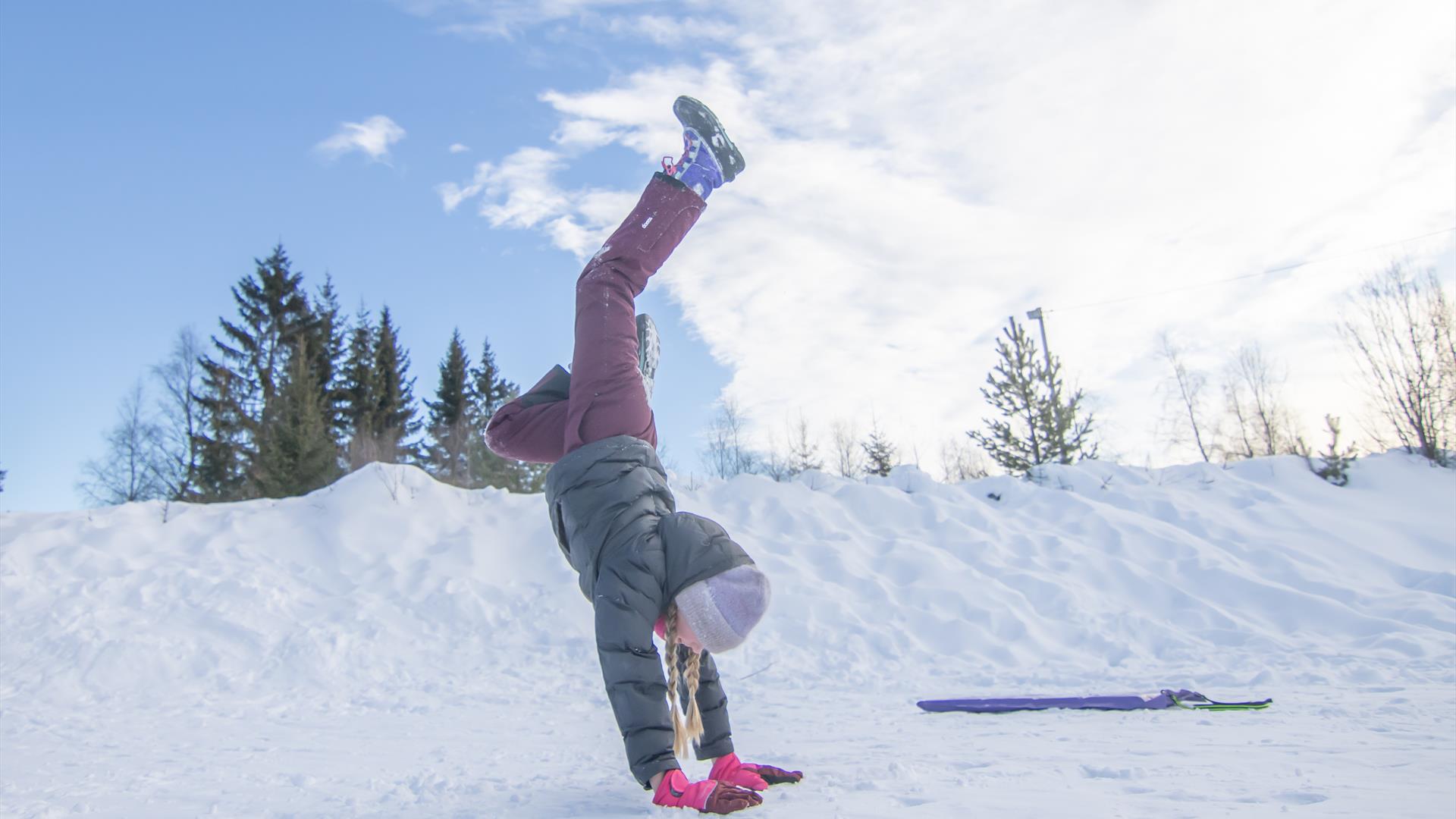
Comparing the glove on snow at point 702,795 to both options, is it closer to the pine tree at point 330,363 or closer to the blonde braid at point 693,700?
the blonde braid at point 693,700

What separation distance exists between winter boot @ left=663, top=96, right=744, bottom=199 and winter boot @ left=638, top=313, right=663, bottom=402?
0.39 meters

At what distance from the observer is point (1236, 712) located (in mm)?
3424

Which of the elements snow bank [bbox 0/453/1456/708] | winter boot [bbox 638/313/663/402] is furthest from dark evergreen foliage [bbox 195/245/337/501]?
winter boot [bbox 638/313/663/402]

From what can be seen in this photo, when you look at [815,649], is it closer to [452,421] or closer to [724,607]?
[724,607]

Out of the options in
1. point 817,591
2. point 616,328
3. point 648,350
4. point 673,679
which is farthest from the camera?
point 817,591

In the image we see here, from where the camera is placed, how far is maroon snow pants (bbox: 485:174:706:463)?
2018mm

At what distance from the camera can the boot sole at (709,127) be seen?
83.0 inches

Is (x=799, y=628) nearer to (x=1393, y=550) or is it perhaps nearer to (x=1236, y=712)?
(x=1236, y=712)

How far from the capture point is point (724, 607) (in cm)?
175

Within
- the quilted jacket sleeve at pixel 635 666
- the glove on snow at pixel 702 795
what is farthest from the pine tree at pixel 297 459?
the glove on snow at pixel 702 795

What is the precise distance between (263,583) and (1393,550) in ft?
36.1

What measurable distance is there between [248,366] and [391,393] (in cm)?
419

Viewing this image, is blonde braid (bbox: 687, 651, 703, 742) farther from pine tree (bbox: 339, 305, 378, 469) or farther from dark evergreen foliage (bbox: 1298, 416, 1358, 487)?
pine tree (bbox: 339, 305, 378, 469)

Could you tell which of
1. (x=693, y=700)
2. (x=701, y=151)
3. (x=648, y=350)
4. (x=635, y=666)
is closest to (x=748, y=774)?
(x=693, y=700)
